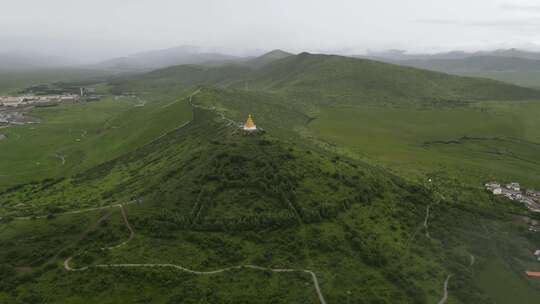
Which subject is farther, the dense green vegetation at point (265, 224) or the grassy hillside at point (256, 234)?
the dense green vegetation at point (265, 224)

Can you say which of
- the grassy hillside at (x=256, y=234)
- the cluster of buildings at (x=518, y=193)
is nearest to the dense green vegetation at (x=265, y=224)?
the grassy hillside at (x=256, y=234)

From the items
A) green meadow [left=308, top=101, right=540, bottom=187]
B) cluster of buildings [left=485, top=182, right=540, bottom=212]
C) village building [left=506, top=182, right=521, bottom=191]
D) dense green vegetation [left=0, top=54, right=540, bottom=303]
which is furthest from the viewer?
green meadow [left=308, top=101, right=540, bottom=187]

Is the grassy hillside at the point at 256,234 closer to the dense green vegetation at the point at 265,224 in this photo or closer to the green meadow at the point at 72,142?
the dense green vegetation at the point at 265,224

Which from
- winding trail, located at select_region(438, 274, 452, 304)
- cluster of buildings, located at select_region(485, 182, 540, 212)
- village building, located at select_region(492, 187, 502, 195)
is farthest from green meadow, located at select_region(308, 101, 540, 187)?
winding trail, located at select_region(438, 274, 452, 304)

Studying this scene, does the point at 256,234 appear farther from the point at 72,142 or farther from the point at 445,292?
the point at 72,142

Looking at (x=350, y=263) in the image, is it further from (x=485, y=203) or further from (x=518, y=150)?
(x=518, y=150)

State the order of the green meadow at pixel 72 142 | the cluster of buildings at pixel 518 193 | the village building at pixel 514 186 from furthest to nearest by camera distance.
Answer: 1. the green meadow at pixel 72 142
2. the village building at pixel 514 186
3. the cluster of buildings at pixel 518 193

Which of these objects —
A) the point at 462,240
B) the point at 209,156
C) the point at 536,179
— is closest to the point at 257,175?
the point at 209,156

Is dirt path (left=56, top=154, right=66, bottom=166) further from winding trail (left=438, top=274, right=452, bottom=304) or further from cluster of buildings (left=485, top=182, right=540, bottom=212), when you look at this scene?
cluster of buildings (left=485, top=182, right=540, bottom=212)
